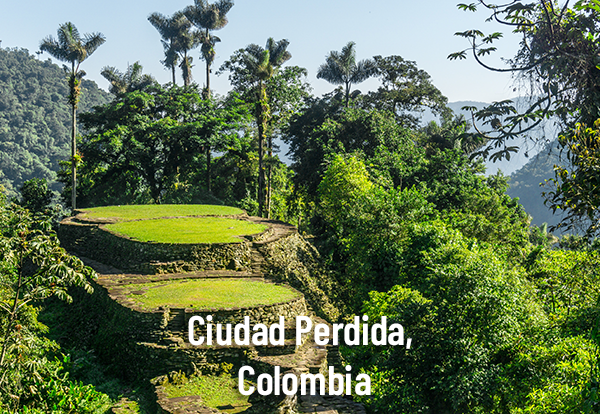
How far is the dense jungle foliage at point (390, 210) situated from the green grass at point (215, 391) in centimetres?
Result: 171

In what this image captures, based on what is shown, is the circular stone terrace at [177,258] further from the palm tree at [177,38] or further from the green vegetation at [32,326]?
the palm tree at [177,38]

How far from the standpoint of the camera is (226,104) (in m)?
35.6

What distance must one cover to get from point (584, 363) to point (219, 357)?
773 centimetres

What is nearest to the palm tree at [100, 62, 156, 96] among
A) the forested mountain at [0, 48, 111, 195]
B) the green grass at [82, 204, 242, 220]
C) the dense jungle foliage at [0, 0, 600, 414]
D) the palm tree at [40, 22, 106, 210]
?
the dense jungle foliage at [0, 0, 600, 414]

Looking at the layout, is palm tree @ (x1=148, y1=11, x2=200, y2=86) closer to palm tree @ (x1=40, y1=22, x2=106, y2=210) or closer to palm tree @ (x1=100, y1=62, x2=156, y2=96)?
palm tree @ (x1=100, y1=62, x2=156, y2=96)

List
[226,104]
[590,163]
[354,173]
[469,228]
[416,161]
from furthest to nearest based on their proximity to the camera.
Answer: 1. [226,104]
2. [416,161]
3. [354,173]
4. [469,228]
5. [590,163]

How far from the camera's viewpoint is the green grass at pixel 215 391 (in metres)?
10.4

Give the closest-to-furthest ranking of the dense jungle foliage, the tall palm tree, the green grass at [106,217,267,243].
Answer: the dense jungle foliage < the green grass at [106,217,267,243] < the tall palm tree

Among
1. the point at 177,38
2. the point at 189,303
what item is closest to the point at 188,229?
the point at 189,303

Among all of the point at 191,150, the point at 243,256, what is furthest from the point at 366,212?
the point at 191,150

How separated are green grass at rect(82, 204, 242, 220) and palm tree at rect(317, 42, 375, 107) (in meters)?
17.0

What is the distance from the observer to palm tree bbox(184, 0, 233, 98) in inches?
1563

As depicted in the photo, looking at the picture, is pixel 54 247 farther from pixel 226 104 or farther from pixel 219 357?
pixel 226 104

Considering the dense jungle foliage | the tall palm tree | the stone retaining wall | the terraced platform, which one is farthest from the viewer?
the tall palm tree
